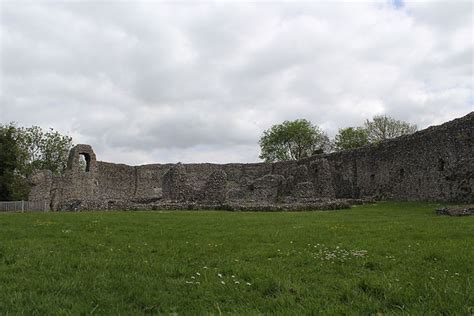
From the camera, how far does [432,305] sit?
13.6ft

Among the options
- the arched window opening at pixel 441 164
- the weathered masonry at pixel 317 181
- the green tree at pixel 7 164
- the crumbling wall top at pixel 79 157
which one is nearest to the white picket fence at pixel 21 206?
the weathered masonry at pixel 317 181

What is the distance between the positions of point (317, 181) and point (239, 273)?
24762 millimetres

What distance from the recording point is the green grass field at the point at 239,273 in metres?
4.33

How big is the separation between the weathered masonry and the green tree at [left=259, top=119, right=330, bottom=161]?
72.5ft

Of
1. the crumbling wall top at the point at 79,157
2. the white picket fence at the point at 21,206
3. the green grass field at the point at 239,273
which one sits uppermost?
the crumbling wall top at the point at 79,157

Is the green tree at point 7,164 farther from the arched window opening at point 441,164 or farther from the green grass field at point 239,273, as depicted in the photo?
the arched window opening at point 441,164

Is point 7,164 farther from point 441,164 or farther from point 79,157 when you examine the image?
point 441,164

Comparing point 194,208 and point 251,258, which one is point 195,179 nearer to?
point 194,208

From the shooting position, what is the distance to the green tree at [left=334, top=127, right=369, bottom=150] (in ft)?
199

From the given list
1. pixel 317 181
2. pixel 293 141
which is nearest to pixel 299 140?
pixel 293 141

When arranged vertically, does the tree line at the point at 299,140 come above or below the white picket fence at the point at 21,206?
above

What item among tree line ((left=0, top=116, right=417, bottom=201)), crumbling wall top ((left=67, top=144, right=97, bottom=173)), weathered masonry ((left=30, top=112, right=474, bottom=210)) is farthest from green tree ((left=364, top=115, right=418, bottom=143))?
crumbling wall top ((left=67, top=144, right=97, bottom=173))

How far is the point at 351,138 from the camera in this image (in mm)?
62594

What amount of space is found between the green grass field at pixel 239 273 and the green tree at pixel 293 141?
55978mm
